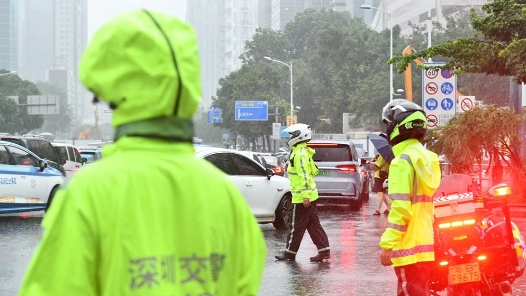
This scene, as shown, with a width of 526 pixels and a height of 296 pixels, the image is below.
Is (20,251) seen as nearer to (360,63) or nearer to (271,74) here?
(360,63)

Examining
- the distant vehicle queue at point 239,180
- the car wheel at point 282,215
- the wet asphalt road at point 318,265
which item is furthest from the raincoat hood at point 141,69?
the car wheel at point 282,215

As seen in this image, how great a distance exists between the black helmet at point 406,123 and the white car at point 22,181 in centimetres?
1265

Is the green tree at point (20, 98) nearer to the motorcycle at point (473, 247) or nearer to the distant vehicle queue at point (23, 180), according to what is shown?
the distant vehicle queue at point (23, 180)

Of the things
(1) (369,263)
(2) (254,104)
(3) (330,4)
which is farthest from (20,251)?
(3) (330,4)

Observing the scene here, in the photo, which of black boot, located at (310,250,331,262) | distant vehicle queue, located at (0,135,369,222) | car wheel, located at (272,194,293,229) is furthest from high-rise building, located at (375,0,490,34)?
black boot, located at (310,250,331,262)

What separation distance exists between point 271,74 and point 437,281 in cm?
8112

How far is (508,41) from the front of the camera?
1981cm

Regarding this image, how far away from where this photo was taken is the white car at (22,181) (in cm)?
1761

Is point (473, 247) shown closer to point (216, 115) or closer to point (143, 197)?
point (143, 197)

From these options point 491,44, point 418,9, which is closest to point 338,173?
point 491,44

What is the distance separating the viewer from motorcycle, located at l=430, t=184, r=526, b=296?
6965mm

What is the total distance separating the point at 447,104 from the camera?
77.2 feet

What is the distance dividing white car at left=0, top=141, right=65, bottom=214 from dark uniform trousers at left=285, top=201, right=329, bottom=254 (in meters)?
7.55

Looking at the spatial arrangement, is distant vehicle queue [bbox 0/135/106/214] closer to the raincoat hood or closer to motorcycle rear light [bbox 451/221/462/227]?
motorcycle rear light [bbox 451/221/462/227]
